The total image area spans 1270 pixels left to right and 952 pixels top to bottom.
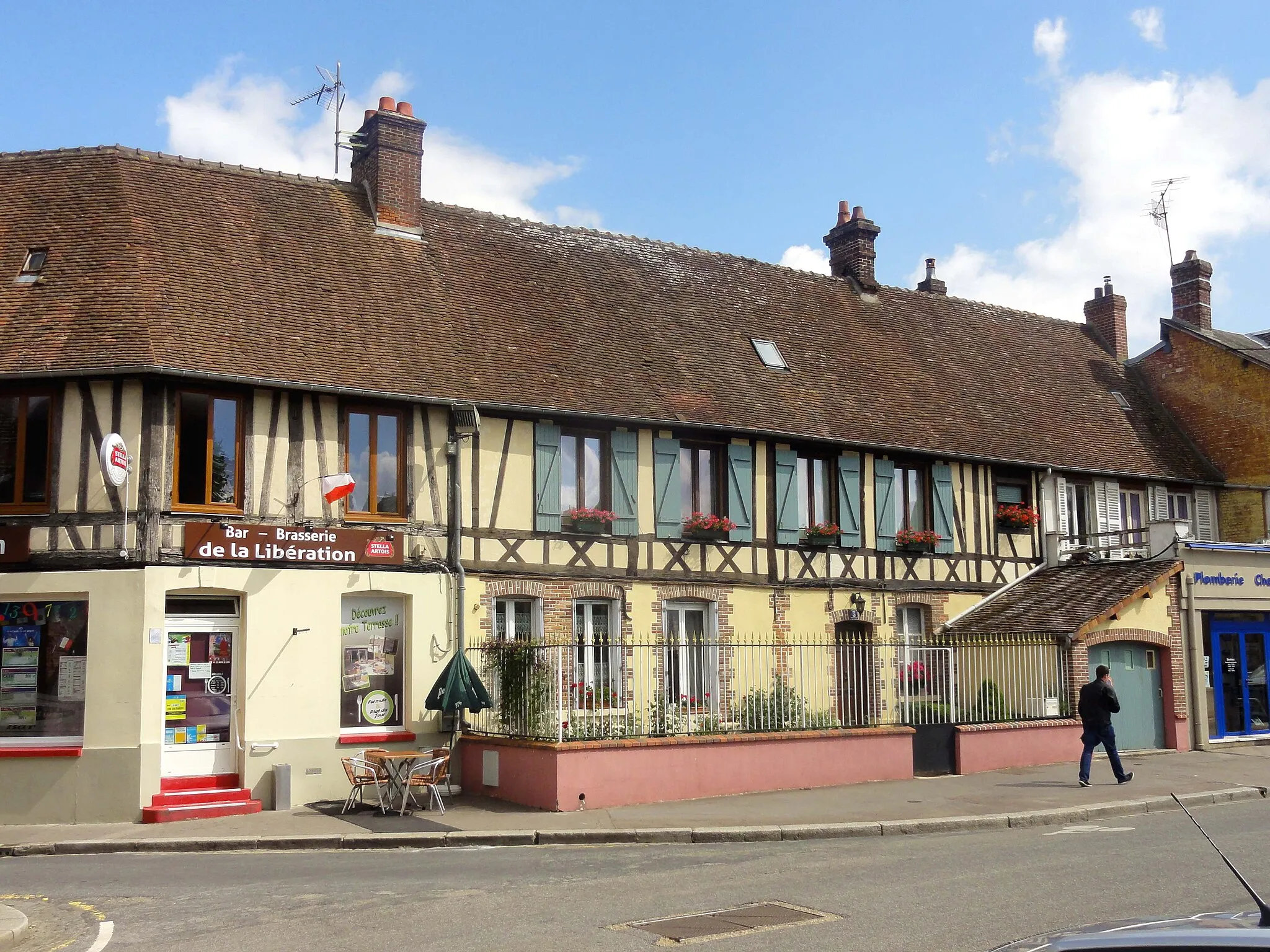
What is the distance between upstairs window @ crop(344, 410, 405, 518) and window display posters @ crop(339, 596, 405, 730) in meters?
A: 1.19

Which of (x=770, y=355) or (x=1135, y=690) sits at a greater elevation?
(x=770, y=355)

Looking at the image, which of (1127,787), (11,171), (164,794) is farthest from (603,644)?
(11,171)

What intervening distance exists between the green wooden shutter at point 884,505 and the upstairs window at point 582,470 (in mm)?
5095

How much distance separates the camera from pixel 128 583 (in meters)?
14.7

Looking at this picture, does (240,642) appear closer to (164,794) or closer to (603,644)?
(164,794)

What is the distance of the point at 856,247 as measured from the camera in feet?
84.6

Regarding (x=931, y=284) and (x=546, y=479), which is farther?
(x=931, y=284)

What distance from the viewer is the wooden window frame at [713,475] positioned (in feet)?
63.1

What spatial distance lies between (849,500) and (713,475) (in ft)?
8.25

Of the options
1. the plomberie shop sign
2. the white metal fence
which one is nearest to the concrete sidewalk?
the white metal fence

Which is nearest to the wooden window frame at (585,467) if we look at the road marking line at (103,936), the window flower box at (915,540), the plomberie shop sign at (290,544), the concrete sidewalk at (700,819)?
the plomberie shop sign at (290,544)

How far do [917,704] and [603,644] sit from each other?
16.4 ft

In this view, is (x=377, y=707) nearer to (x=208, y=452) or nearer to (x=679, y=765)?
(x=208, y=452)

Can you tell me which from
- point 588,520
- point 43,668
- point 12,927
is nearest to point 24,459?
point 43,668
